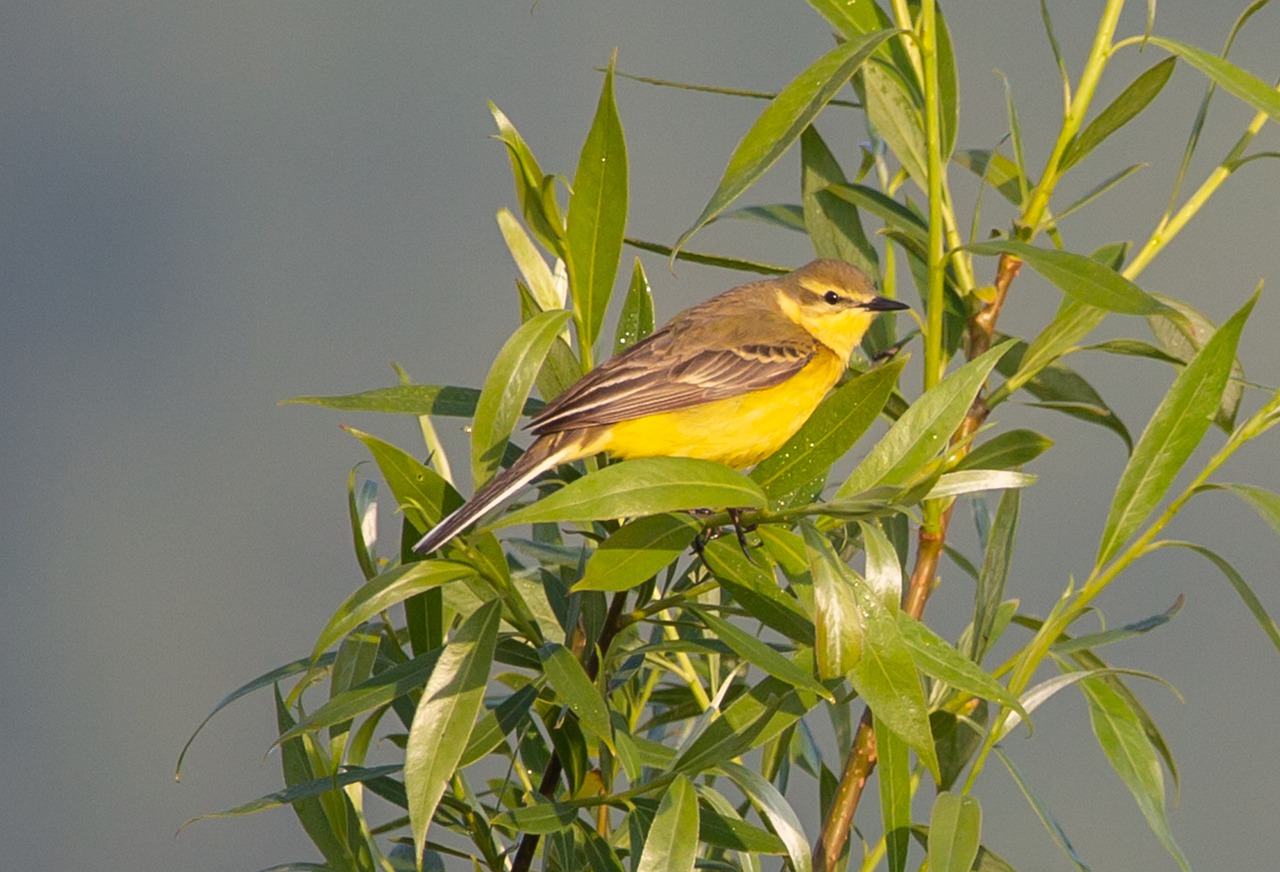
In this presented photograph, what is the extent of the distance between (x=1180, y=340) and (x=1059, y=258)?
288 millimetres

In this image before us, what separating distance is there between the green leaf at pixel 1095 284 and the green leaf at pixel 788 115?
182 mm

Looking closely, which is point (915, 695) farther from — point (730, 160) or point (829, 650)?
point (730, 160)

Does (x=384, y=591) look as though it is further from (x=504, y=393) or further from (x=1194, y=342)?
(x=1194, y=342)

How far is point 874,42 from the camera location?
1.07 m

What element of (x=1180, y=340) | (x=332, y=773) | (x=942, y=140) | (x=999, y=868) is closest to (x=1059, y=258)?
(x=942, y=140)

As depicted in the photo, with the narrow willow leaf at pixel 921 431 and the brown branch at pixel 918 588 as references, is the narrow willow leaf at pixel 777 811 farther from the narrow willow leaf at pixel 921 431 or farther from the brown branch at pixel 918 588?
the narrow willow leaf at pixel 921 431

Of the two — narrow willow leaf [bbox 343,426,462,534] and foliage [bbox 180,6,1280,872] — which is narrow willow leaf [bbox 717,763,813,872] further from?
narrow willow leaf [bbox 343,426,462,534]

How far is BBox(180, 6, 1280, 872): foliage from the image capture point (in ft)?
3.24

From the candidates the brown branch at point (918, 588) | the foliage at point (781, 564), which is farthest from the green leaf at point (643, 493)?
the brown branch at point (918, 588)

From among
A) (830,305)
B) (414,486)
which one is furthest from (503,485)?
(830,305)

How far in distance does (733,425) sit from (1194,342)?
51 cm

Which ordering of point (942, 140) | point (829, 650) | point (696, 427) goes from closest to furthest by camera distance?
point (829, 650) < point (942, 140) < point (696, 427)

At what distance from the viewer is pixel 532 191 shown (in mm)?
1161

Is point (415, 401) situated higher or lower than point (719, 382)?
higher
